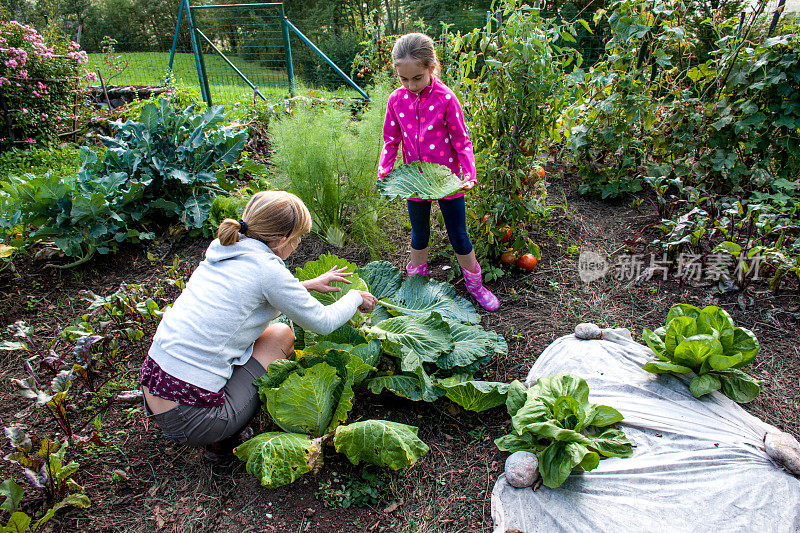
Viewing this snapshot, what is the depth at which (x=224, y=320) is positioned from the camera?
186 cm

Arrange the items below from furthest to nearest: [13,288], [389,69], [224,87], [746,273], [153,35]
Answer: [153,35] → [224,87] → [389,69] → [13,288] → [746,273]

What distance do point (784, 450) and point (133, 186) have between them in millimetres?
4036

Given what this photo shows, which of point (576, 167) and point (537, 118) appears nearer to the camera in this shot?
point (537, 118)

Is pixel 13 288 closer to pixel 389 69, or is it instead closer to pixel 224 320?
pixel 224 320

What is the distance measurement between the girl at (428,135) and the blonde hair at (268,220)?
3.18 feet

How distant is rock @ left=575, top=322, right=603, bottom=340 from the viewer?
2.52 m

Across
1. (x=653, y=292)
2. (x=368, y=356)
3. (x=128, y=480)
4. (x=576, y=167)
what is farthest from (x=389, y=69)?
(x=128, y=480)

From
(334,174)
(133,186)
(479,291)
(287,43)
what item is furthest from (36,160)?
(479,291)

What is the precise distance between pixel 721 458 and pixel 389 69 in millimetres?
6240

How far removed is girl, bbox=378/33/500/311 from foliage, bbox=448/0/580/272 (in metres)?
0.33

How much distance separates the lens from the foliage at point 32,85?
5.51 m

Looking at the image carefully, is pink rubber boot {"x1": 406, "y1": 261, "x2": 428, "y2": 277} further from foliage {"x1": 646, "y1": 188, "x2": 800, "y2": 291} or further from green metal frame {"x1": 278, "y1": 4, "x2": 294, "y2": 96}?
green metal frame {"x1": 278, "y1": 4, "x2": 294, "y2": 96}
